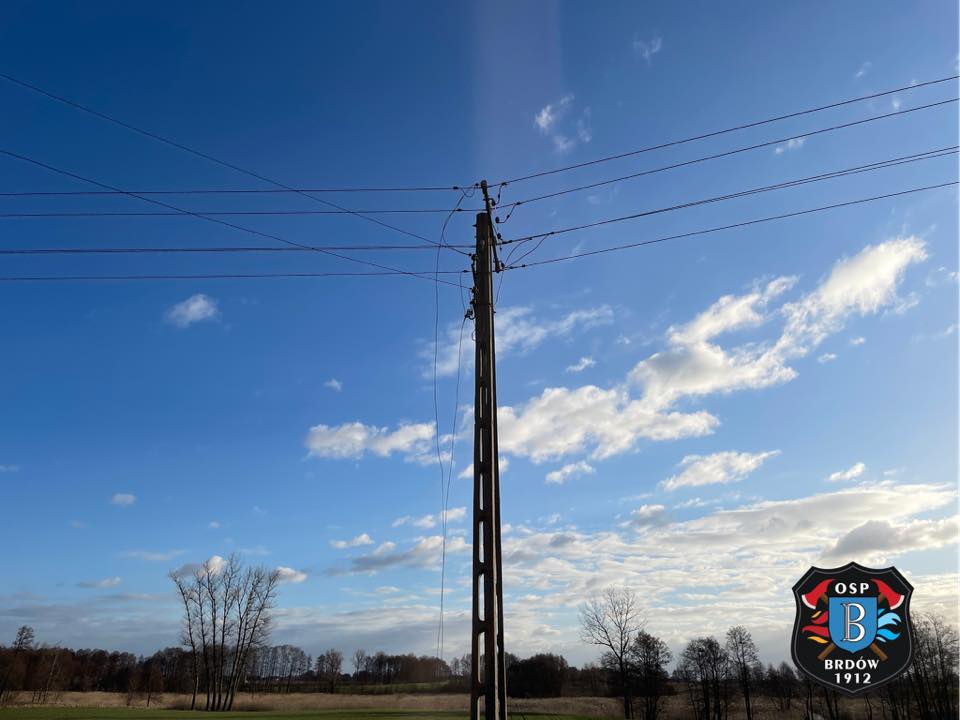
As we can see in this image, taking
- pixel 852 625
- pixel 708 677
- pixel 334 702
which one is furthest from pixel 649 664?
pixel 852 625

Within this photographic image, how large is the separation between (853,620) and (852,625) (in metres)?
0.13

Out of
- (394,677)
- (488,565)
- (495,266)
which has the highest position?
(495,266)

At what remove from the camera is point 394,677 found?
133 meters

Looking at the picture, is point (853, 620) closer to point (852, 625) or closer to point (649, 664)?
point (852, 625)

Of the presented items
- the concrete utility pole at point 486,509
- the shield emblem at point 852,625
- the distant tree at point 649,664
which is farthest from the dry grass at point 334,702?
the concrete utility pole at point 486,509

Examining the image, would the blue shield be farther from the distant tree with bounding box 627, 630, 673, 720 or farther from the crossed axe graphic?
the distant tree with bounding box 627, 630, 673, 720

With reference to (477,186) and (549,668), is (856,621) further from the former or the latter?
(549,668)

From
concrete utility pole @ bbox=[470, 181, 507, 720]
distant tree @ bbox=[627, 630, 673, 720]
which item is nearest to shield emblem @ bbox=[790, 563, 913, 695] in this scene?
concrete utility pole @ bbox=[470, 181, 507, 720]

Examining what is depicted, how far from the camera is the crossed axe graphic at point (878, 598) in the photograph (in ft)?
52.6

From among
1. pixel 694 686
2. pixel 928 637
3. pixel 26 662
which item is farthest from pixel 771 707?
pixel 26 662

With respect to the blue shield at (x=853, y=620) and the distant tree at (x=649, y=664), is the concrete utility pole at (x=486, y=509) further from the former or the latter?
the distant tree at (x=649, y=664)

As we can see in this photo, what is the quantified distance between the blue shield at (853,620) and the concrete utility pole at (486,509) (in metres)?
9.35

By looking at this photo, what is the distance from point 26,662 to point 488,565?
116563mm

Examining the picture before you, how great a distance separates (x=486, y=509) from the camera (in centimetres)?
1383
